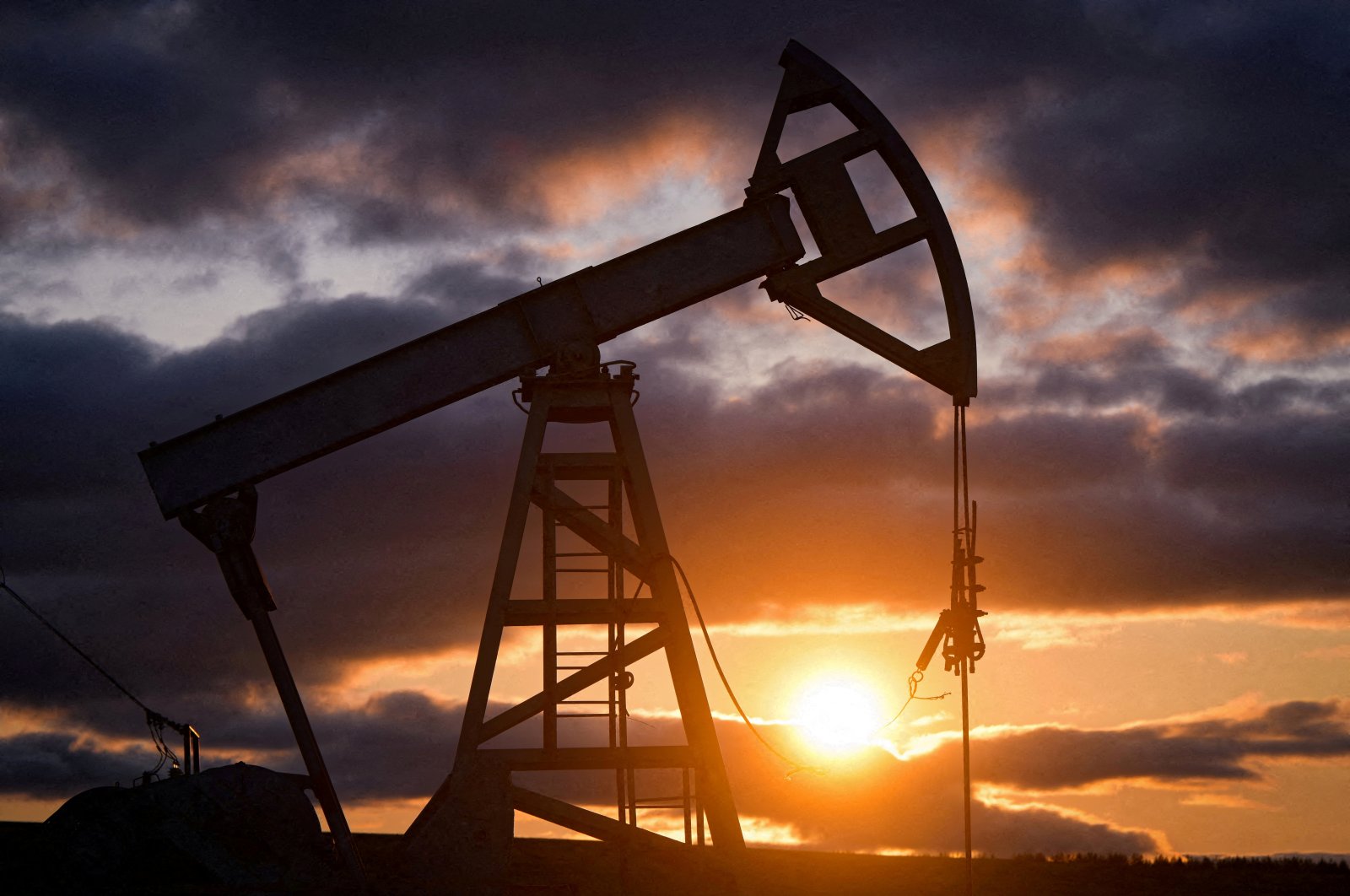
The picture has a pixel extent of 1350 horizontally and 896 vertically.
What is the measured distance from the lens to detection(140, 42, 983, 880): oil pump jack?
13.6 metres

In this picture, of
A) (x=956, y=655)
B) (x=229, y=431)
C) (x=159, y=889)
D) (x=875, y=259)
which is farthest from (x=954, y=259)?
(x=159, y=889)

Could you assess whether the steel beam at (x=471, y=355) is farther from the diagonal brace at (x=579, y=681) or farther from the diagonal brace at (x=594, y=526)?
the diagonal brace at (x=579, y=681)

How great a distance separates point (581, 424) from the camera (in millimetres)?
14930

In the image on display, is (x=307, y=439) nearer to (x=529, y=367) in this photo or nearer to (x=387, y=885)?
(x=529, y=367)

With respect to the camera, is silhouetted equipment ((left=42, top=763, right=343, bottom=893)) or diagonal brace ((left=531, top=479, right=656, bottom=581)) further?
diagonal brace ((left=531, top=479, right=656, bottom=581))

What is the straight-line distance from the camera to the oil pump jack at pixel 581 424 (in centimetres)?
1364

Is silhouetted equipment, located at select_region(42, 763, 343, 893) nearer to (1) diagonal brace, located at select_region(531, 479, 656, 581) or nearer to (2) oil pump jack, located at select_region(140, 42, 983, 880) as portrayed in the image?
(2) oil pump jack, located at select_region(140, 42, 983, 880)

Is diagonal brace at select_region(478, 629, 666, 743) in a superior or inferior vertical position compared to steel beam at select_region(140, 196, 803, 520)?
inferior

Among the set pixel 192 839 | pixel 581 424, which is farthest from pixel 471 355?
pixel 192 839

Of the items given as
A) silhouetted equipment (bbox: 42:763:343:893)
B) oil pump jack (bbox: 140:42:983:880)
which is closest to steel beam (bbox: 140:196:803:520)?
oil pump jack (bbox: 140:42:983:880)

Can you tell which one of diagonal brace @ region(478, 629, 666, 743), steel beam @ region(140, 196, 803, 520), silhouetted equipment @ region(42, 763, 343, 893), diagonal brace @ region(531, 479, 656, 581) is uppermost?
steel beam @ region(140, 196, 803, 520)

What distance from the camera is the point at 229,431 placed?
14.1 m

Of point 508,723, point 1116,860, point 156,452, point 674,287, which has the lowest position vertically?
point 1116,860

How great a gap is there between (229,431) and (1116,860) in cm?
1144
